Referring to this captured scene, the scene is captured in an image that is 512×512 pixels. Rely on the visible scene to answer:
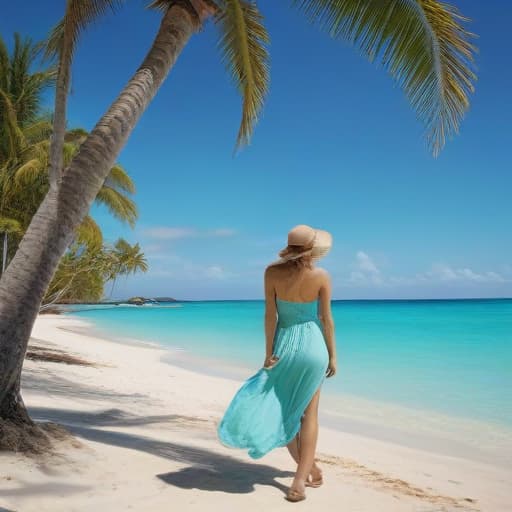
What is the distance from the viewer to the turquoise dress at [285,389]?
300 centimetres

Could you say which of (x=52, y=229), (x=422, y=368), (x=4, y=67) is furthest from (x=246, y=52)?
(x=4, y=67)

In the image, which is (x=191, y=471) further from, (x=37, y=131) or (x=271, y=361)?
(x=37, y=131)

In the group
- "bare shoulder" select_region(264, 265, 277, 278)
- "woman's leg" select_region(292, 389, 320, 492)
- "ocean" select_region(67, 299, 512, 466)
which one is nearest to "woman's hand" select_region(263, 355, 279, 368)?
"woman's leg" select_region(292, 389, 320, 492)

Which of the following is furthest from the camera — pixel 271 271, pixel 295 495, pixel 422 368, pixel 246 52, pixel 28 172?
pixel 28 172

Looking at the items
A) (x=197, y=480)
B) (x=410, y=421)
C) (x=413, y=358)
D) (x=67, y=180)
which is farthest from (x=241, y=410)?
(x=413, y=358)

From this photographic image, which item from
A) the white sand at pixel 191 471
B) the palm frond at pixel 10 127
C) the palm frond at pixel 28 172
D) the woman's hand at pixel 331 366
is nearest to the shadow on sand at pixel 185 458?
the white sand at pixel 191 471

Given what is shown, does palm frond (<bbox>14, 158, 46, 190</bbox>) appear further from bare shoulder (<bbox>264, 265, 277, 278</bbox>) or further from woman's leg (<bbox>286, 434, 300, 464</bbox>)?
woman's leg (<bbox>286, 434, 300, 464</bbox>)

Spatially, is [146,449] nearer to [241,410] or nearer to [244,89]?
[241,410]

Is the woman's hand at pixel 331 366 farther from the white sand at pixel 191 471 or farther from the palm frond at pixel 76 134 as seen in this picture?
the palm frond at pixel 76 134

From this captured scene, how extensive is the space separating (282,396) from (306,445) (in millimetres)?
316

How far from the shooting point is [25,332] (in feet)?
11.1

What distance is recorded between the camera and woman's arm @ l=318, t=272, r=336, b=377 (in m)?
3.04

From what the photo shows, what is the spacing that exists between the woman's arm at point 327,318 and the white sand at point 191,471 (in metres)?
0.85

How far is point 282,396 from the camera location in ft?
10.1
